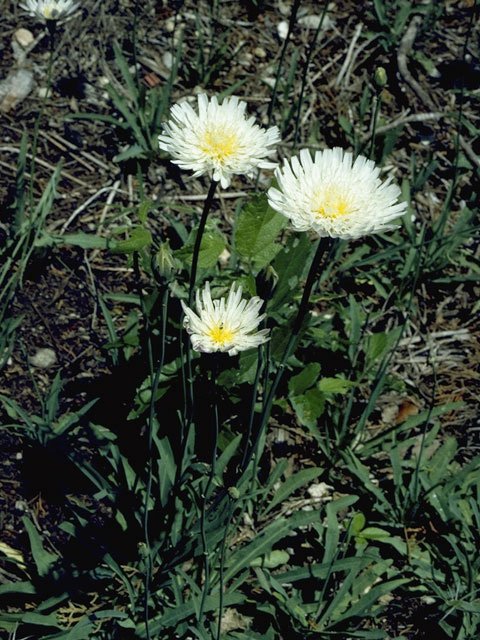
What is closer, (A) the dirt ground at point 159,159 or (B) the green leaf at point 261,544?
(B) the green leaf at point 261,544

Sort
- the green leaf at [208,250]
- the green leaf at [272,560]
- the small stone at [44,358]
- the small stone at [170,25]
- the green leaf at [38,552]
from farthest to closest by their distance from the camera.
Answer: the small stone at [170,25]
the small stone at [44,358]
the green leaf at [272,560]
the green leaf at [38,552]
the green leaf at [208,250]

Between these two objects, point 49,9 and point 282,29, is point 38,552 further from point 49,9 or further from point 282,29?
point 282,29

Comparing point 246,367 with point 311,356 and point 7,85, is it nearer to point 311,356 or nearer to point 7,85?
point 311,356

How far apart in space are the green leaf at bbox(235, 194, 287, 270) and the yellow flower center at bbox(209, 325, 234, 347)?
13.4 inches

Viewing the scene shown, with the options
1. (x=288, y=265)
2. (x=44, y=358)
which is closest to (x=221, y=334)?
(x=288, y=265)

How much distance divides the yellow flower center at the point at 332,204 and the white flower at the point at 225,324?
0.27 meters

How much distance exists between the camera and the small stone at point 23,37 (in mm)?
3258

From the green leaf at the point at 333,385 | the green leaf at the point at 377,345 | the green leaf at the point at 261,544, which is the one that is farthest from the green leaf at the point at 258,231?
the green leaf at the point at 261,544

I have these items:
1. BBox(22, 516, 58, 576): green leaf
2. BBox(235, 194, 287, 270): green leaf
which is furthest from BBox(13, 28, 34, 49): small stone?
BBox(22, 516, 58, 576): green leaf

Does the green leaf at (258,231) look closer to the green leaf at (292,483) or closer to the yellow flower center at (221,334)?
the yellow flower center at (221,334)

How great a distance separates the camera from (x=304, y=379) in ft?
7.23

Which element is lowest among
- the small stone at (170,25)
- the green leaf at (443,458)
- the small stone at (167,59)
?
the green leaf at (443,458)

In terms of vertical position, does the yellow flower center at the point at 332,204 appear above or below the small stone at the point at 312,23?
below

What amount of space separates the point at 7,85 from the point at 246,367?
2.05 metres
